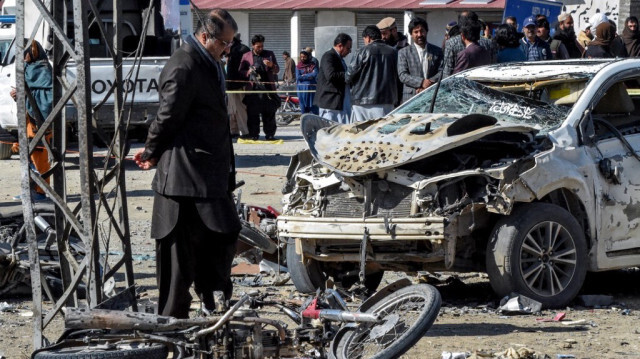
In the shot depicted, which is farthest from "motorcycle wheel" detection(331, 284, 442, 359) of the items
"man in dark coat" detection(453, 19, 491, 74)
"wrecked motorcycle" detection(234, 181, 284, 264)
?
"man in dark coat" detection(453, 19, 491, 74)

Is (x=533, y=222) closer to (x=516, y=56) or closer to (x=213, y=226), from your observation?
(x=213, y=226)

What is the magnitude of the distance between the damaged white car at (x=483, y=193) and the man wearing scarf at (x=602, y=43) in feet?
22.3

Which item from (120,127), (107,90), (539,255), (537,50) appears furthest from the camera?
(107,90)

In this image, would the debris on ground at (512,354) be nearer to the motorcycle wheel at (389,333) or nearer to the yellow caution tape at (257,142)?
the motorcycle wheel at (389,333)

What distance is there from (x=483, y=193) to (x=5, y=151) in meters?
13.7

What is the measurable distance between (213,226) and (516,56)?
7664 millimetres

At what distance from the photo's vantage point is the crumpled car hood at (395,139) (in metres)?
8.14

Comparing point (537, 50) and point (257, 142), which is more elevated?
point (537, 50)

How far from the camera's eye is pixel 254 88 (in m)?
22.3

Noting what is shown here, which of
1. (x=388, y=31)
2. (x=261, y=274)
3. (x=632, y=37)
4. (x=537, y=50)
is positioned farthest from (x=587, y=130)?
(x=632, y=37)

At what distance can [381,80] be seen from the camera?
13.9m

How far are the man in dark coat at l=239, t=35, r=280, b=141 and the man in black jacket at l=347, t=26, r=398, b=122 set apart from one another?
26.5 feet

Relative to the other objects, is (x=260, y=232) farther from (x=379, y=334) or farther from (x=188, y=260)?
(x=379, y=334)

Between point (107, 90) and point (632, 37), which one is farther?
point (632, 37)
